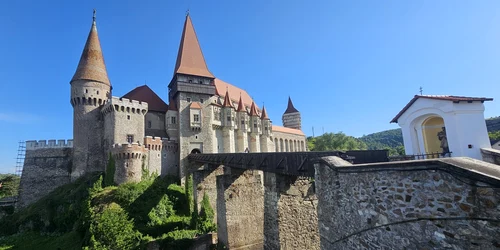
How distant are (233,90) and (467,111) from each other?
1436 inches

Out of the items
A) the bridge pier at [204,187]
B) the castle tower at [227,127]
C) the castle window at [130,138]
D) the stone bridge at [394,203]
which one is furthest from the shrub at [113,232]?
the castle tower at [227,127]

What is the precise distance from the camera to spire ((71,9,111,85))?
25500mm

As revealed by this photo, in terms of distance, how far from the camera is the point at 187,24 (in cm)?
3541

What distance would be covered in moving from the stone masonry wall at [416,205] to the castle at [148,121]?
21645 mm

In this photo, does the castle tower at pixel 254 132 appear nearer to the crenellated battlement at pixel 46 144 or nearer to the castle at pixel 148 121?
the castle at pixel 148 121

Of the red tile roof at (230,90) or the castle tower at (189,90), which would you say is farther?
the red tile roof at (230,90)

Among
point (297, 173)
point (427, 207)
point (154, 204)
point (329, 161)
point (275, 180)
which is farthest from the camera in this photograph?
point (154, 204)

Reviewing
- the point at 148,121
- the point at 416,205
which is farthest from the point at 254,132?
the point at 416,205

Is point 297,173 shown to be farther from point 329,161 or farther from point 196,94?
point 196,94

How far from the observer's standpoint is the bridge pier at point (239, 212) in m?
14.2

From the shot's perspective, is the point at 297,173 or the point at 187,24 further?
the point at 187,24

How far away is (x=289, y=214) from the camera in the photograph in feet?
34.3

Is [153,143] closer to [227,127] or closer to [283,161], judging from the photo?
[227,127]

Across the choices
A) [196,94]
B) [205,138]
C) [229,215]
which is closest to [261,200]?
[229,215]
